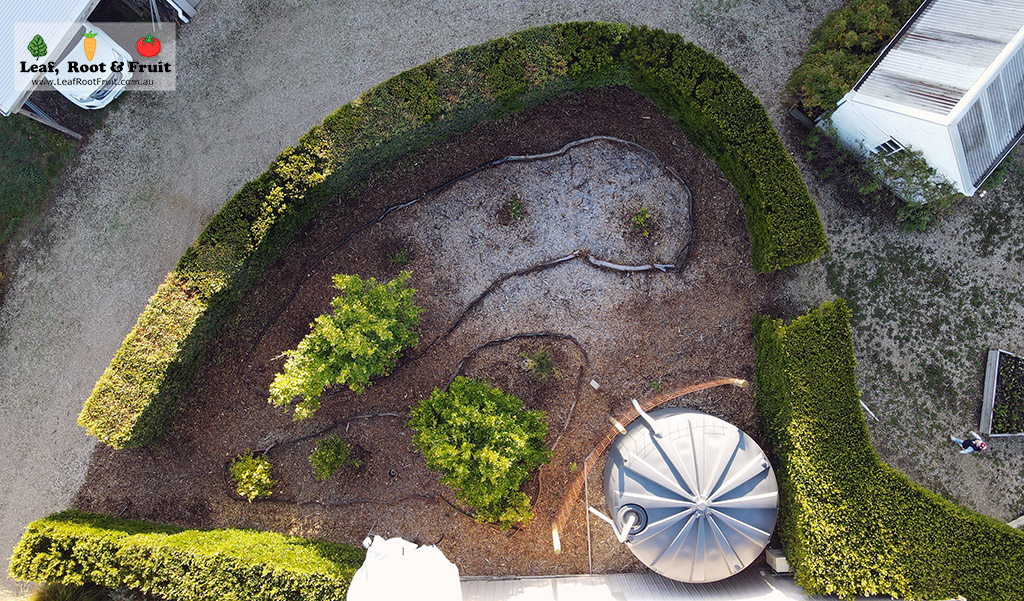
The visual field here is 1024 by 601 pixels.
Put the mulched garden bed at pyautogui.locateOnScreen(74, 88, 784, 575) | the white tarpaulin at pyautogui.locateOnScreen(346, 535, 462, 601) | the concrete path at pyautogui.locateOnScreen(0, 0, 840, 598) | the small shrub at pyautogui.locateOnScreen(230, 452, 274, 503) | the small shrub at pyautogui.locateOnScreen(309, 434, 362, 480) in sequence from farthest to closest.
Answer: the concrete path at pyautogui.locateOnScreen(0, 0, 840, 598) → the mulched garden bed at pyautogui.locateOnScreen(74, 88, 784, 575) → the small shrub at pyautogui.locateOnScreen(230, 452, 274, 503) → the small shrub at pyautogui.locateOnScreen(309, 434, 362, 480) → the white tarpaulin at pyautogui.locateOnScreen(346, 535, 462, 601)

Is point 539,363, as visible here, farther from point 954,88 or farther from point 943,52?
point 943,52

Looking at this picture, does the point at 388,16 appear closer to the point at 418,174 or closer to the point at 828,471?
the point at 418,174

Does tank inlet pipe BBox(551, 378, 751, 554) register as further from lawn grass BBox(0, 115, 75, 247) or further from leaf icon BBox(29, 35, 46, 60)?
lawn grass BBox(0, 115, 75, 247)

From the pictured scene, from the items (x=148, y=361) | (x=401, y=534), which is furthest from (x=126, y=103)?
(x=401, y=534)

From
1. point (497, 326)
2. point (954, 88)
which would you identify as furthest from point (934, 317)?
point (497, 326)

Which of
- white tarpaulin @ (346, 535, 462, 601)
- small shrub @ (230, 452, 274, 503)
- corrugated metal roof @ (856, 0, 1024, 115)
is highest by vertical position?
corrugated metal roof @ (856, 0, 1024, 115)

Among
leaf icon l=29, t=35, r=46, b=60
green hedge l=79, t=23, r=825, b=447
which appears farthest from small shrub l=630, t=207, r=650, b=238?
leaf icon l=29, t=35, r=46, b=60

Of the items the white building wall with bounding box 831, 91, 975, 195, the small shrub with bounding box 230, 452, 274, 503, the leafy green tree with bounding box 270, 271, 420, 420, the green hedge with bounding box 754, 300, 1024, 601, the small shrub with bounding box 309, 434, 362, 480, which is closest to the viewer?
the leafy green tree with bounding box 270, 271, 420, 420

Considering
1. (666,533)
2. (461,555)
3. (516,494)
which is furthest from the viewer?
(461,555)
